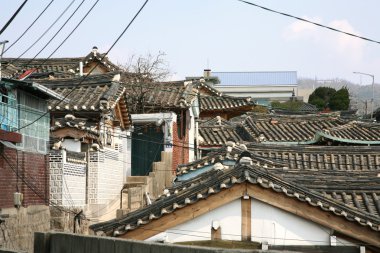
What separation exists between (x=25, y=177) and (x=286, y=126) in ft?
73.4

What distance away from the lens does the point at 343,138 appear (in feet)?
111

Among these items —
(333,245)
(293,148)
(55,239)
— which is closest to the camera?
(55,239)

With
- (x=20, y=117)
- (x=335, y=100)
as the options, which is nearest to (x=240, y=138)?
(x=20, y=117)

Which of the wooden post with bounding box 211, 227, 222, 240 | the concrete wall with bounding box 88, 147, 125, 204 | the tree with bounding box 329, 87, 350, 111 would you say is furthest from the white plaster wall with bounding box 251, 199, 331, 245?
the tree with bounding box 329, 87, 350, 111

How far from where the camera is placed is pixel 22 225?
Result: 68.2ft

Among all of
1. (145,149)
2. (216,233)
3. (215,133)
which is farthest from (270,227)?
(215,133)

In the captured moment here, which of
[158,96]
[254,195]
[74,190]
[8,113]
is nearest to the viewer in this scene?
[254,195]

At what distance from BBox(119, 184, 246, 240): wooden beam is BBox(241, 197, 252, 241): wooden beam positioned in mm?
191

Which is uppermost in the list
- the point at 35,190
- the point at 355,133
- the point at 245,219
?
the point at 355,133

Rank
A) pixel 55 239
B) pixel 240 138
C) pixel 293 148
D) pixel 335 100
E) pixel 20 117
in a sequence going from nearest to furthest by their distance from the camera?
pixel 55 239 < pixel 20 117 < pixel 293 148 < pixel 240 138 < pixel 335 100

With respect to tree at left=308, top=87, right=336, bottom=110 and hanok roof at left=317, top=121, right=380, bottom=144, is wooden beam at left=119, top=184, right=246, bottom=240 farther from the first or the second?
tree at left=308, top=87, right=336, bottom=110

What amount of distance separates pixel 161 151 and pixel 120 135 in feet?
11.9

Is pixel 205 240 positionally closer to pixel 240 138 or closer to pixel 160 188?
pixel 160 188

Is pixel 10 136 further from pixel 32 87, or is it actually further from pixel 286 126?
pixel 286 126
